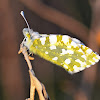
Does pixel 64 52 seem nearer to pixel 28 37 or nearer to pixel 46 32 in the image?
pixel 28 37

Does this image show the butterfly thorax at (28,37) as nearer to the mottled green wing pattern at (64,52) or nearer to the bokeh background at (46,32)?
the mottled green wing pattern at (64,52)

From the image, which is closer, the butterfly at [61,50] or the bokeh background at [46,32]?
the butterfly at [61,50]

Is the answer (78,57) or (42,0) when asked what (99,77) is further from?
(78,57)

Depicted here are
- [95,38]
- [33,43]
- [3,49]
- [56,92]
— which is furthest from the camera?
[56,92]

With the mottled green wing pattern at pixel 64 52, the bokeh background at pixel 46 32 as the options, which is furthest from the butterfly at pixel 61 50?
the bokeh background at pixel 46 32

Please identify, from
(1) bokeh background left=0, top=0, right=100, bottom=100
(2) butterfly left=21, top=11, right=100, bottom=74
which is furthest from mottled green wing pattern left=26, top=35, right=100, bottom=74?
(1) bokeh background left=0, top=0, right=100, bottom=100

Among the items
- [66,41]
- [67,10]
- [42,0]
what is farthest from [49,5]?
[66,41]

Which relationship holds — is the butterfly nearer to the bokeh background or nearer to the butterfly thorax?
the butterfly thorax

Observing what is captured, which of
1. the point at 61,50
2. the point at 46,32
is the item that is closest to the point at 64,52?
the point at 61,50
